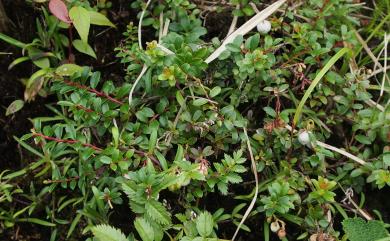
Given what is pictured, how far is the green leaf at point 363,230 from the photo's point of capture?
1.62 metres

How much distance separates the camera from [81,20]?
6.07ft

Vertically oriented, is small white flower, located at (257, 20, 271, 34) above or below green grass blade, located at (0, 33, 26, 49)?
above

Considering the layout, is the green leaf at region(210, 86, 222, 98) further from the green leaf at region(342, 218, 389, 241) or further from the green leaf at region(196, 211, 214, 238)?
the green leaf at region(342, 218, 389, 241)

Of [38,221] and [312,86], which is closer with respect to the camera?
[312,86]

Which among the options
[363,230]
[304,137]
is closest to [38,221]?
[304,137]

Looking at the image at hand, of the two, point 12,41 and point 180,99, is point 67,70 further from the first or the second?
Answer: point 180,99

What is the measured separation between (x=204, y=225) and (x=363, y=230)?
0.51 meters

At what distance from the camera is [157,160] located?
1.71m

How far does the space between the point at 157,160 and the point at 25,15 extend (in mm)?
932

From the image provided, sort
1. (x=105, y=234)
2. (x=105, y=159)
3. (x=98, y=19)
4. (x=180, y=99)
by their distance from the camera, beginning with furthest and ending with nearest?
(x=98, y=19), (x=180, y=99), (x=105, y=159), (x=105, y=234)

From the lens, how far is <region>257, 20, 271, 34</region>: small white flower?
6.15 feet

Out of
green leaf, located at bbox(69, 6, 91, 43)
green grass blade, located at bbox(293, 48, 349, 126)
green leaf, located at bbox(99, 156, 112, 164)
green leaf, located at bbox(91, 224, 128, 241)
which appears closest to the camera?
green leaf, located at bbox(91, 224, 128, 241)

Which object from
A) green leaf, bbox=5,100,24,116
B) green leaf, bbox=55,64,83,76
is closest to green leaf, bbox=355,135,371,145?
green leaf, bbox=55,64,83,76

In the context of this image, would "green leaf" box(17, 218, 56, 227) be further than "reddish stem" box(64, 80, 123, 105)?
Yes
